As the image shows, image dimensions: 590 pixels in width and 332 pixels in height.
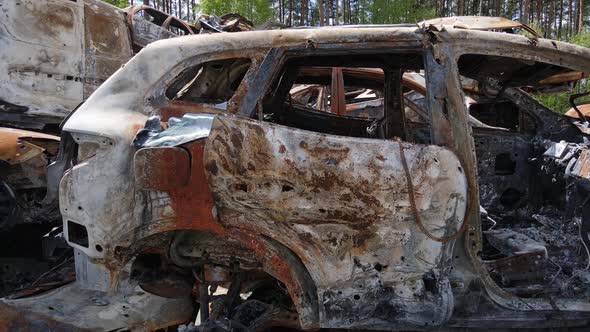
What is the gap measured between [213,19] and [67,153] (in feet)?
20.8

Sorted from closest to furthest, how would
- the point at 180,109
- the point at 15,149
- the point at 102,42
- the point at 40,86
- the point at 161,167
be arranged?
the point at 161,167 → the point at 180,109 → the point at 15,149 → the point at 40,86 → the point at 102,42

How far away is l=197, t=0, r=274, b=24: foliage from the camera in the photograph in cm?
1769

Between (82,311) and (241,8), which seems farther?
(241,8)

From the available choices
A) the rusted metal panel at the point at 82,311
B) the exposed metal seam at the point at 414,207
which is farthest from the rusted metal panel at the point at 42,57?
the exposed metal seam at the point at 414,207

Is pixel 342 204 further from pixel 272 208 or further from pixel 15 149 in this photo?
pixel 15 149

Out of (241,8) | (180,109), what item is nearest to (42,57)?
(180,109)

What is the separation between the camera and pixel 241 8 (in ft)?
59.3

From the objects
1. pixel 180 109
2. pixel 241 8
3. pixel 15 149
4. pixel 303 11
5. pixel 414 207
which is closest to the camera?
pixel 414 207

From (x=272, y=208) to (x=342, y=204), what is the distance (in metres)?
0.31

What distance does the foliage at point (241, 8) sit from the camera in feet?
58.0

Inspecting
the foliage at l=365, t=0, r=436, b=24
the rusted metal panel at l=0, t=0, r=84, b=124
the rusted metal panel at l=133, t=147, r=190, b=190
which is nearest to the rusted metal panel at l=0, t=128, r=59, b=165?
the rusted metal panel at l=0, t=0, r=84, b=124

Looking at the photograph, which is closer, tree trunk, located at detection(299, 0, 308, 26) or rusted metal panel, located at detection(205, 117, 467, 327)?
rusted metal panel, located at detection(205, 117, 467, 327)

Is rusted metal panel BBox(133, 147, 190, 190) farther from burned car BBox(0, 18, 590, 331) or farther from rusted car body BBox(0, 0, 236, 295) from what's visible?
rusted car body BBox(0, 0, 236, 295)

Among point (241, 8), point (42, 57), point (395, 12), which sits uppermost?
point (241, 8)
